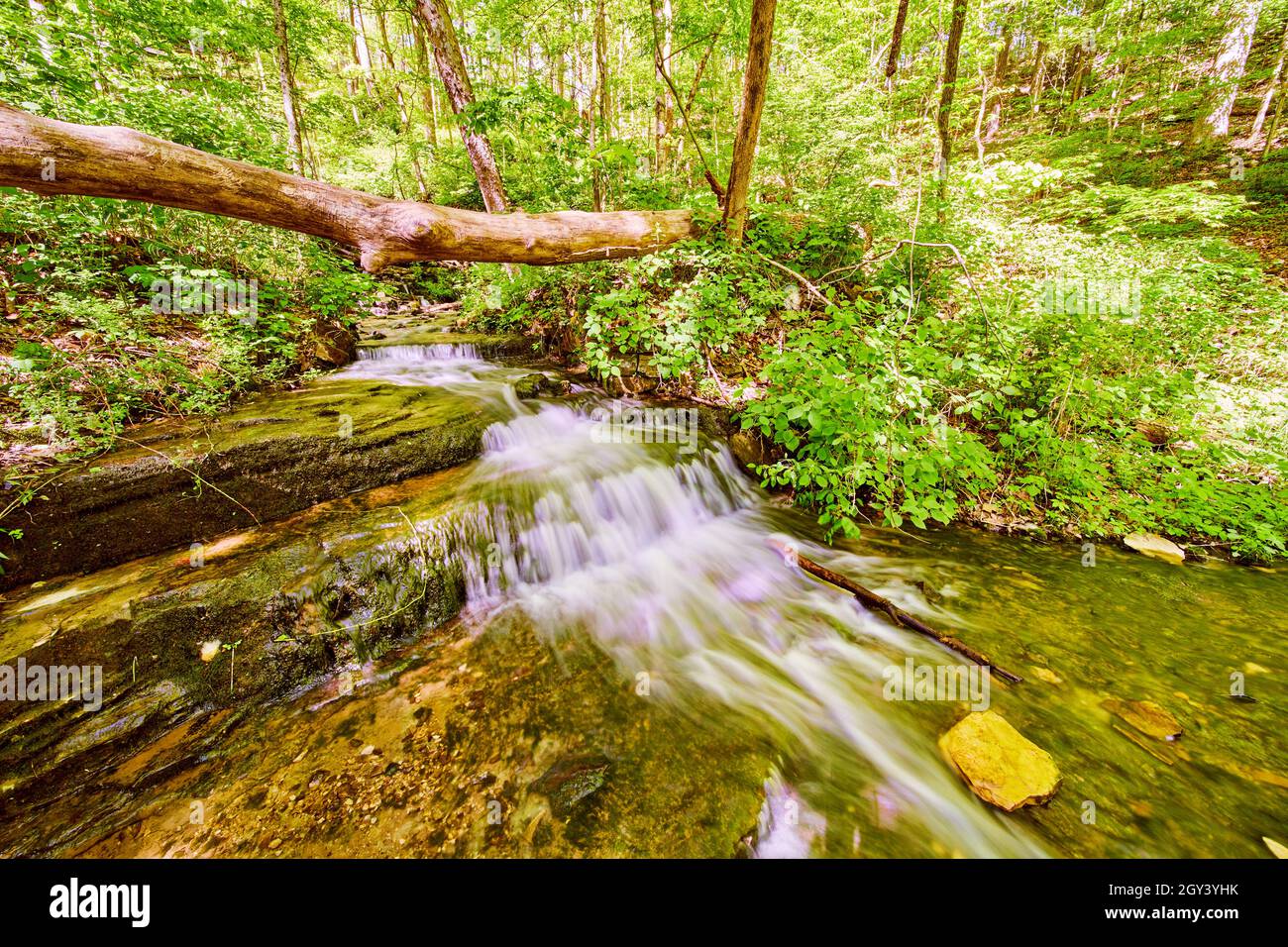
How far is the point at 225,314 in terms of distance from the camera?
4.81 metres

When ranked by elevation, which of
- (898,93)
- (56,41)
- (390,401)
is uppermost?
(898,93)

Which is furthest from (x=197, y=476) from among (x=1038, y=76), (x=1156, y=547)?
(x=1038, y=76)

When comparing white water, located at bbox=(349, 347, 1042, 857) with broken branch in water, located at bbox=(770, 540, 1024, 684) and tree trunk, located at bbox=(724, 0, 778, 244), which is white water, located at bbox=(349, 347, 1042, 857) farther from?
tree trunk, located at bbox=(724, 0, 778, 244)

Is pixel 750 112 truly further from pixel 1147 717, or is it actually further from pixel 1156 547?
pixel 1147 717

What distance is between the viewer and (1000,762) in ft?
7.66

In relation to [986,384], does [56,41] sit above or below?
above

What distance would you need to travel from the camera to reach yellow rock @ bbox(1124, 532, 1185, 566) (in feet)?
14.3

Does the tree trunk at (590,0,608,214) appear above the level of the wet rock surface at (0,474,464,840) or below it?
A: above

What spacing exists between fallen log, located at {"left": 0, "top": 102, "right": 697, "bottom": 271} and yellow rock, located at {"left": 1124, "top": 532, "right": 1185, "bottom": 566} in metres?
6.62

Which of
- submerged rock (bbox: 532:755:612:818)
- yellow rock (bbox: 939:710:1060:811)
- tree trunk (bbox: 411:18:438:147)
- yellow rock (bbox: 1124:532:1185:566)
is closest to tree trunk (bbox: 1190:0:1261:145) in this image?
yellow rock (bbox: 1124:532:1185:566)

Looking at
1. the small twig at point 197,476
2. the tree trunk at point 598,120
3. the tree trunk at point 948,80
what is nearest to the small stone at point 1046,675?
the small twig at point 197,476
